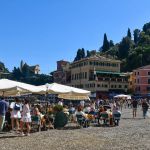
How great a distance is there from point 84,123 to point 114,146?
8.18m

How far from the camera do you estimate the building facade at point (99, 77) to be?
107750 mm

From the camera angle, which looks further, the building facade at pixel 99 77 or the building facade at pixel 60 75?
the building facade at pixel 60 75

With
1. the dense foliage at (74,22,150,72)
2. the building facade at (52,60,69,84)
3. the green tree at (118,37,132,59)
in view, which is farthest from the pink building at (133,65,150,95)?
the green tree at (118,37,132,59)

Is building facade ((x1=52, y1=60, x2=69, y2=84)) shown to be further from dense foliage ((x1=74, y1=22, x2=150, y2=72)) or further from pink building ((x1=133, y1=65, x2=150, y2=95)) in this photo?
pink building ((x1=133, y1=65, x2=150, y2=95))

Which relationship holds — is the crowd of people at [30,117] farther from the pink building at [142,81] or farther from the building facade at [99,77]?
the pink building at [142,81]

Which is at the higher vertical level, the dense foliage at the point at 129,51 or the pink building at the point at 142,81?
the dense foliage at the point at 129,51

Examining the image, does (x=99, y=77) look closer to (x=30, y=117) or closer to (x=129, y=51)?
(x=129, y=51)

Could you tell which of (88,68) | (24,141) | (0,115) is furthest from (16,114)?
(88,68)

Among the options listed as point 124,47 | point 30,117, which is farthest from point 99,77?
point 30,117

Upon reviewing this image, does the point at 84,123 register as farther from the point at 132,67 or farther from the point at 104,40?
the point at 104,40

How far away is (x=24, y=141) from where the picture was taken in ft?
48.5

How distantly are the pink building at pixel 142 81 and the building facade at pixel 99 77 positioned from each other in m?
3.43

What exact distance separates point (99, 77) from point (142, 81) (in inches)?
574

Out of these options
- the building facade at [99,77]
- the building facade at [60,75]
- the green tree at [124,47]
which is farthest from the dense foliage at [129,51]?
the building facade at [99,77]
